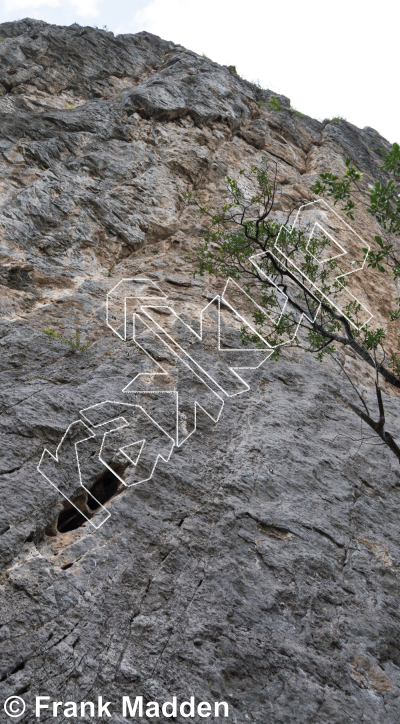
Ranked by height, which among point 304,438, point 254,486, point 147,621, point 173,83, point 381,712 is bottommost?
point 147,621

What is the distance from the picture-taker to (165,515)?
24.1 ft


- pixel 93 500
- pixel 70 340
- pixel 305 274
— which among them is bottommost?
pixel 93 500

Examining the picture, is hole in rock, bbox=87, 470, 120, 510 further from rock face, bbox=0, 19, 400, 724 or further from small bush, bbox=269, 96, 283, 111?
small bush, bbox=269, 96, 283, 111

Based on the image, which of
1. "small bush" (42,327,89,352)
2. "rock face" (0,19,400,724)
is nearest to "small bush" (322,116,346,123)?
"rock face" (0,19,400,724)

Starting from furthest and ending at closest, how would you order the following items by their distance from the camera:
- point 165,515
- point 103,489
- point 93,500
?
point 103,489 → point 93,500 → point 165,515

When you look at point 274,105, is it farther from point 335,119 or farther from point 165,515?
point 165,515

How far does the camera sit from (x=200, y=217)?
1518cm

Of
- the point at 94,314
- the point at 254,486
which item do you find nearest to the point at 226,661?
the point at 254,486

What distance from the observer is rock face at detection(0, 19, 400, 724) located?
568cm

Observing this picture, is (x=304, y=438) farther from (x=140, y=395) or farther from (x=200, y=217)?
(x=200, y=217)

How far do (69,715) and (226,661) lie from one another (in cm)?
207
